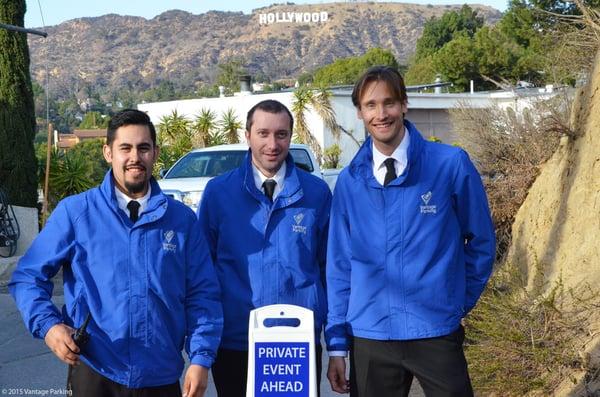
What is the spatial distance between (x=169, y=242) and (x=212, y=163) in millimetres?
11501

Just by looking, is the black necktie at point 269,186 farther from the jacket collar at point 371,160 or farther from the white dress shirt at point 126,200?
the white dress shirt at point 126,200

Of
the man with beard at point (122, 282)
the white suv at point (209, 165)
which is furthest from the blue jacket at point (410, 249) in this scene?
the white suv at point (209, 165)

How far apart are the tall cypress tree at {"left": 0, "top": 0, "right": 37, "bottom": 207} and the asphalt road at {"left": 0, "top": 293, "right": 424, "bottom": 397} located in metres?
6.77

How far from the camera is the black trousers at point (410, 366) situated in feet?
13.3

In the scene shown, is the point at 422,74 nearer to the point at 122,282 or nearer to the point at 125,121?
the point at 125,121

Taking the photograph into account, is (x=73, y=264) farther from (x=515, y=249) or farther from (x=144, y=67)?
(x=144, y=67)

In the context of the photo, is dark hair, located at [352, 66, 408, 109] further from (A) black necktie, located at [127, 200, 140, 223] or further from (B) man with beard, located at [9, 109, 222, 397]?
(A) black necktie, located at [127, 200, 140, 223]

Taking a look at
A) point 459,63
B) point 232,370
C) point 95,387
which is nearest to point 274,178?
point 232,370

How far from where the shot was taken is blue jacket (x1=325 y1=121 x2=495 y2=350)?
4.07 meters

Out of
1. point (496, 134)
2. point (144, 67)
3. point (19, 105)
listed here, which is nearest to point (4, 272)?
point (19, 105)

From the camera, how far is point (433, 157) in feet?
13.8

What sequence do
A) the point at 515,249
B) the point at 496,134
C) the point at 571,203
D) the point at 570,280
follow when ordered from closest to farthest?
the point at 570,280, the point at 571,203, the point at 515,249, the point at 496,134

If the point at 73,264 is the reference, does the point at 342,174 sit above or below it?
above

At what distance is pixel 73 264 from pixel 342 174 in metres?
1.29
